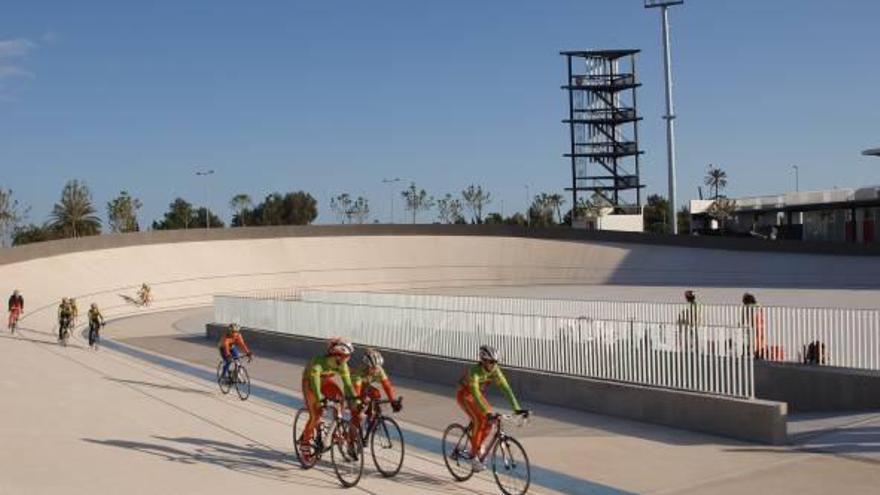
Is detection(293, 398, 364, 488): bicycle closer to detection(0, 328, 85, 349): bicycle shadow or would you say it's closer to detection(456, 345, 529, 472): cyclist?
detection(456, 345, 529, 472): cyclist

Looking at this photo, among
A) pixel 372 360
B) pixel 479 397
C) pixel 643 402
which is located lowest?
pixel 643 402

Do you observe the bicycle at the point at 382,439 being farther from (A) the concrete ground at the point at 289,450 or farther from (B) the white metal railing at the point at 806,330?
(B) the white metal railing at the point at 806,330

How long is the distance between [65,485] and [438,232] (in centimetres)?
Result: 5333

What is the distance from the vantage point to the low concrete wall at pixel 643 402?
11258 millimetres

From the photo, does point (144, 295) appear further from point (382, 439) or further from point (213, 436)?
point (382, 439)

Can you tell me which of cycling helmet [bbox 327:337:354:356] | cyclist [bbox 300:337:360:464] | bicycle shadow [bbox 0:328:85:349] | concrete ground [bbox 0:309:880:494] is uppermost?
cycling helmet [bbox 327:337:354:356]

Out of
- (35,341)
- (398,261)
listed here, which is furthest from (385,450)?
(398,261)

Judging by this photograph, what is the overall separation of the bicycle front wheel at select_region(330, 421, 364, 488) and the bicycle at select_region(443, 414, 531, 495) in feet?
3.04

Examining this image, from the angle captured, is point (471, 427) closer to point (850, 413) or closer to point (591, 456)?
point (591, 456)

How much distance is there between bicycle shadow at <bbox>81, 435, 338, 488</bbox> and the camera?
972 cm

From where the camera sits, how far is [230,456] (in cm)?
1076

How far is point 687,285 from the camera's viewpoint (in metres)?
53.8

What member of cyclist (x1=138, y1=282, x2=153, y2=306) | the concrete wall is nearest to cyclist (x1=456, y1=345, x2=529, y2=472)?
the concrete wall

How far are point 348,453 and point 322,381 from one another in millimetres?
940
